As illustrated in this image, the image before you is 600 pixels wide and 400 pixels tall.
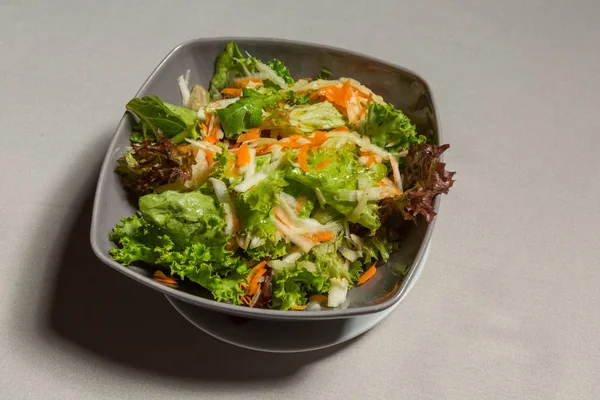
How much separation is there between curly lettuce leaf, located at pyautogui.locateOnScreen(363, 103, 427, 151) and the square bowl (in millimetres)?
84

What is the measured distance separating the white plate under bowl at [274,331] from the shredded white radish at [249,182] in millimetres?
402

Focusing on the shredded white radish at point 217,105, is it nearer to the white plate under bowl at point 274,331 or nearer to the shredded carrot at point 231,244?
the shredded carrot at point 231,244

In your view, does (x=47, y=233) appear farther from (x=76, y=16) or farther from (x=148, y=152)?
(x=76, y=16)

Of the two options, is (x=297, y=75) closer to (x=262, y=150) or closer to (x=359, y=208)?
(x=262, y=150)

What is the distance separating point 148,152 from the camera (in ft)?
6.01

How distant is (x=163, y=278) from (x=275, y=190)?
42 centimetres

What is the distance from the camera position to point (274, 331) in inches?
69.4

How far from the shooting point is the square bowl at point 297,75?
1.60m

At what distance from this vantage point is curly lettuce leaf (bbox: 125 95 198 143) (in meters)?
1.90

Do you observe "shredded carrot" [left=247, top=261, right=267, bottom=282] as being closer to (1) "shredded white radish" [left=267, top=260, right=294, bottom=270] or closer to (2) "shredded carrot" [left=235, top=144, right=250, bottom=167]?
(1) "shredded white radish" [left=267, top=260, right=294, bottom=270]

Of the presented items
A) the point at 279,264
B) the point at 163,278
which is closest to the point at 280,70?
the point at 279,264

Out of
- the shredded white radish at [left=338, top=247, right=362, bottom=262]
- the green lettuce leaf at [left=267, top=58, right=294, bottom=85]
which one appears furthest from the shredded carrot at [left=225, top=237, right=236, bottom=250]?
the green lettuce leaf at [left=267, top=58, right=294, bottom=85]

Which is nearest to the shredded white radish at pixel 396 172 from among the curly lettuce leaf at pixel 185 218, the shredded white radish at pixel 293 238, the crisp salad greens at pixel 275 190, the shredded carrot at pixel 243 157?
the crisp salad greens at pixel 275 190

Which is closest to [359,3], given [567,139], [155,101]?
[567,139]
